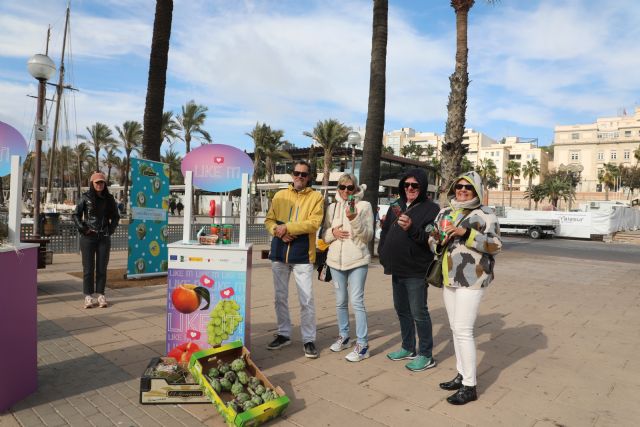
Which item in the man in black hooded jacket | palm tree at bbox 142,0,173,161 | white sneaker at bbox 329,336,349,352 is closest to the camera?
the man in black hooded jacket

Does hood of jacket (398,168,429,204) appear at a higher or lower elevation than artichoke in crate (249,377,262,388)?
higher

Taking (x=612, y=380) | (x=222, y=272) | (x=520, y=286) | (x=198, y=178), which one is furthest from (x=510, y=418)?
(x=520, y=286)

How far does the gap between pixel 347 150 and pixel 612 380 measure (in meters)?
43.3

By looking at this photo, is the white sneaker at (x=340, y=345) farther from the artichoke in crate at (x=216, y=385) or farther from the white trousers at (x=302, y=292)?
the artichoke in crate at (x=216, y=385)

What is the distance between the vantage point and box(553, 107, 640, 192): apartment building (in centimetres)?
A: 10094

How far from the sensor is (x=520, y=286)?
30.8ft

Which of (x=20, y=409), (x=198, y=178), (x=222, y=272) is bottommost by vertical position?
(x=20, y=409)

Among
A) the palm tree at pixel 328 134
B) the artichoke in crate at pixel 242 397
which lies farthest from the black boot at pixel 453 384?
the palm tree at pixel 328 134

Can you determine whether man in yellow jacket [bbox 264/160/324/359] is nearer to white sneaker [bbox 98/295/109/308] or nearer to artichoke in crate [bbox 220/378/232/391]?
artichoke in crate [bbox 220/378/232/391]

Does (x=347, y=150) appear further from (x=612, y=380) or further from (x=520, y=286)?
(x=612, y=380)

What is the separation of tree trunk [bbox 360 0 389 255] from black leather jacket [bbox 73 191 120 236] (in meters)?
6.94

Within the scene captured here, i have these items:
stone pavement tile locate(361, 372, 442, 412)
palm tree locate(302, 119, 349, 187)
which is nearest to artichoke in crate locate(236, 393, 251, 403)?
stone pavement tile locate(361, 372, 442, 412)

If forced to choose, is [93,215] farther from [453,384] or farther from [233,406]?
[453,384]

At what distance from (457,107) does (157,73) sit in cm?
925
